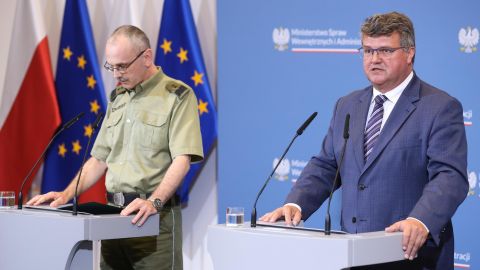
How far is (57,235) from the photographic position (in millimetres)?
3383

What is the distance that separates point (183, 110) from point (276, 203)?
1449 mm

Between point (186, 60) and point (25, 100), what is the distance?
4.79ft

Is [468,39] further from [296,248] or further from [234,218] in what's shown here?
[296,248]

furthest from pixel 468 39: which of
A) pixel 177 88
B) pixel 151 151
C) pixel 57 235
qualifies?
pixel 57 235

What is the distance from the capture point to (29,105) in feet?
20.9

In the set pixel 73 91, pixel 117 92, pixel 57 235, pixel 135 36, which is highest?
pixel 135 36

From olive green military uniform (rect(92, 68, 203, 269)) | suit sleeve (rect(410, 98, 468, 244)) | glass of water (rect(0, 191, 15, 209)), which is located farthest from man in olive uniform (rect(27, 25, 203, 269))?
suit sleeve (rect(410, 98, 468, 244))

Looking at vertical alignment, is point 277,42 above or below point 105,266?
above

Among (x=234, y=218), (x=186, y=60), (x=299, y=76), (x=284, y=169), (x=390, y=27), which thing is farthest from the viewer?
(x=186, y=60)

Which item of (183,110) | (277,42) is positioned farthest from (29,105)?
(183,110)

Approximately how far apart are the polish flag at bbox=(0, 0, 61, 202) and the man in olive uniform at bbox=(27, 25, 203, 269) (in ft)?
7.50

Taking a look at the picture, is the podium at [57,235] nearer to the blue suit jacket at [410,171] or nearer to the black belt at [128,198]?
the black belt at [128,198]

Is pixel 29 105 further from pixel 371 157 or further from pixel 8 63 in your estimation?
pixel 371 157

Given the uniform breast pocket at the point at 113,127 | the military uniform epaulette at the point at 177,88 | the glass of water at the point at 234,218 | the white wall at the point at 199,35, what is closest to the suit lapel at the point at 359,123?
the glass of water at the point at 234,218
